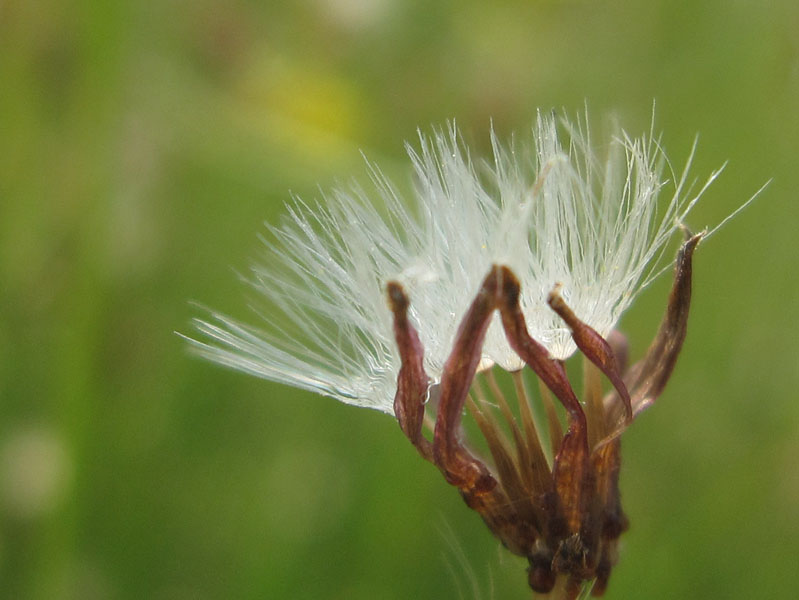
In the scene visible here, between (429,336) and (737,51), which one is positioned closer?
(429,336)

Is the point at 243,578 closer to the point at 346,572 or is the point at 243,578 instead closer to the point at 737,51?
the point at 346,572

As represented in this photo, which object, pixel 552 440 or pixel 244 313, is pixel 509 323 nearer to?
pixel 552 440

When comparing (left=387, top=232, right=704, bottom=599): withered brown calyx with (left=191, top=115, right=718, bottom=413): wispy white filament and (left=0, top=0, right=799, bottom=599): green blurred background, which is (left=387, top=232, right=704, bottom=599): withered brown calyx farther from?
(left=0, top=0, right=799, bottom=599): green blurred background

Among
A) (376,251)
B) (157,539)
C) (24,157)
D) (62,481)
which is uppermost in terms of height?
(376,251)

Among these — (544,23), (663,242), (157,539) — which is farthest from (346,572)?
(544,23)

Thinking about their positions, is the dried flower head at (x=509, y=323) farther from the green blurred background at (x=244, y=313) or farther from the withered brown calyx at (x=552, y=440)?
the green blurred background at (x=244, y=313)

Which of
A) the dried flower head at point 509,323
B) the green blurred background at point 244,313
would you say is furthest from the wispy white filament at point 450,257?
the green blurred background at point 244,313
